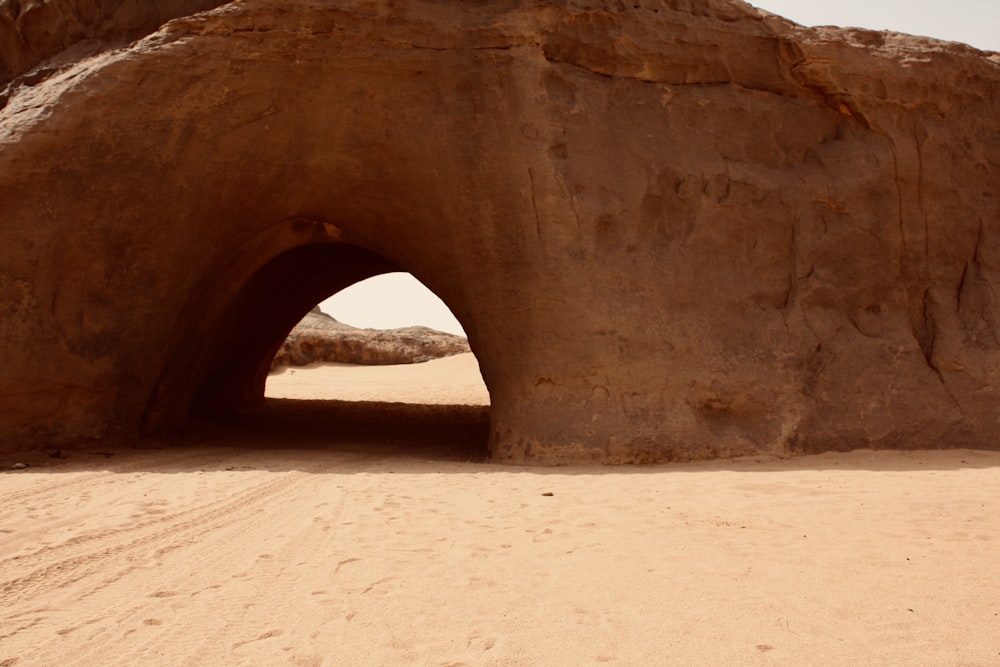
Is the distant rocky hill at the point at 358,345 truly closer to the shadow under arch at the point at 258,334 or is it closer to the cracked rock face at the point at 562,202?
the shadow under arch at the point at 258,334

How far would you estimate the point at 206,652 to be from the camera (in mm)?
2455

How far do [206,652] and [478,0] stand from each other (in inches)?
226

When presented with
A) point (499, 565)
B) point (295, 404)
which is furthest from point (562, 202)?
point (295, 404)

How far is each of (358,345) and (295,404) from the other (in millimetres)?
9274

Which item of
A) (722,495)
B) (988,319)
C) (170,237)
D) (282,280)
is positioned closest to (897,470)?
(722,495)

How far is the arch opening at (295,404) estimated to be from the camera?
8.60 m

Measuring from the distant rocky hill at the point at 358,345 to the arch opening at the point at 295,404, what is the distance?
339 inches

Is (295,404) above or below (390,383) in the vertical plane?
below

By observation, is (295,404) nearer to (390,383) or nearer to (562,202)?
(390,383)

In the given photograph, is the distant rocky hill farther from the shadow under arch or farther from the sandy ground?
the sandy ground

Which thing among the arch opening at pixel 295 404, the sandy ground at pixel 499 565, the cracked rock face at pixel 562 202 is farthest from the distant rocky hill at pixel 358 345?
the sandy ground at pixel 499 565

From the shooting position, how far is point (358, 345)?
70.7 ft

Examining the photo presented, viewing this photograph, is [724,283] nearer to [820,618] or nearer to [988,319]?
[988,319]

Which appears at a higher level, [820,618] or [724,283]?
[724,283]
